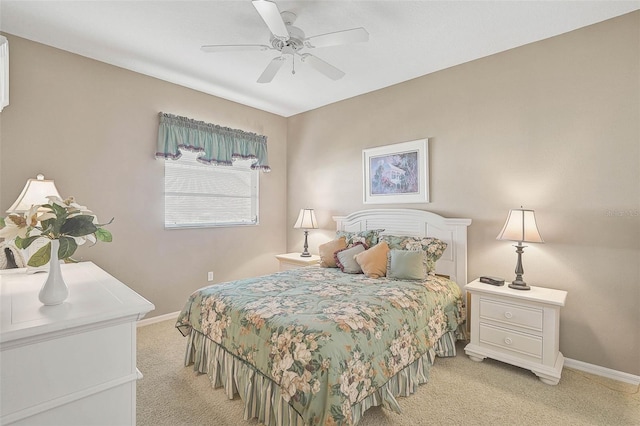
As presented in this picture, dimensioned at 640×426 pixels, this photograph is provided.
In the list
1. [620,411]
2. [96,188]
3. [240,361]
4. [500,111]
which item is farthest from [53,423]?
[500,111]

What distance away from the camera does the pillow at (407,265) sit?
279 centimetres

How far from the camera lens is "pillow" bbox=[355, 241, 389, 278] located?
293 centimetres

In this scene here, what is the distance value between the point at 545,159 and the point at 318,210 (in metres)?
2.76

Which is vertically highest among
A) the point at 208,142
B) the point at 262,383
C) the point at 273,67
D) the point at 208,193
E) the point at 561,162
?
the point at 273,67

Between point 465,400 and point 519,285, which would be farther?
point 519,285

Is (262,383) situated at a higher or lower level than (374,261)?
lower

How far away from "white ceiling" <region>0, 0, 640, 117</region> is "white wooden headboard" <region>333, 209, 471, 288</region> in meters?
1.58

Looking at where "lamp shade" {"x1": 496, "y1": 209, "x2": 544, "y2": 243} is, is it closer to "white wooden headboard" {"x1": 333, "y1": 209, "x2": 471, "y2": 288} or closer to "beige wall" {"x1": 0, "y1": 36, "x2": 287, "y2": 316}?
"white wooden headboard" {"x1": 333, "y1": 209, "x2": 471, "y2": 288}

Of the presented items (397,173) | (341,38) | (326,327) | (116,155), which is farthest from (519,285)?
(116,155)

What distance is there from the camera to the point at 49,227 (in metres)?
1.17

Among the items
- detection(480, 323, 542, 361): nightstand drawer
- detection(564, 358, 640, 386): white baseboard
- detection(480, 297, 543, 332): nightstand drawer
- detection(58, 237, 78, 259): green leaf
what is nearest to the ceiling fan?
detection(58, 237, 78, 259): green leaf

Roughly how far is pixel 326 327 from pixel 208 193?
2.91 m

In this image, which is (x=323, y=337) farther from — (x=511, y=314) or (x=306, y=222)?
(x=306, y=222)

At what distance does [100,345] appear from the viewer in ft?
3.59
